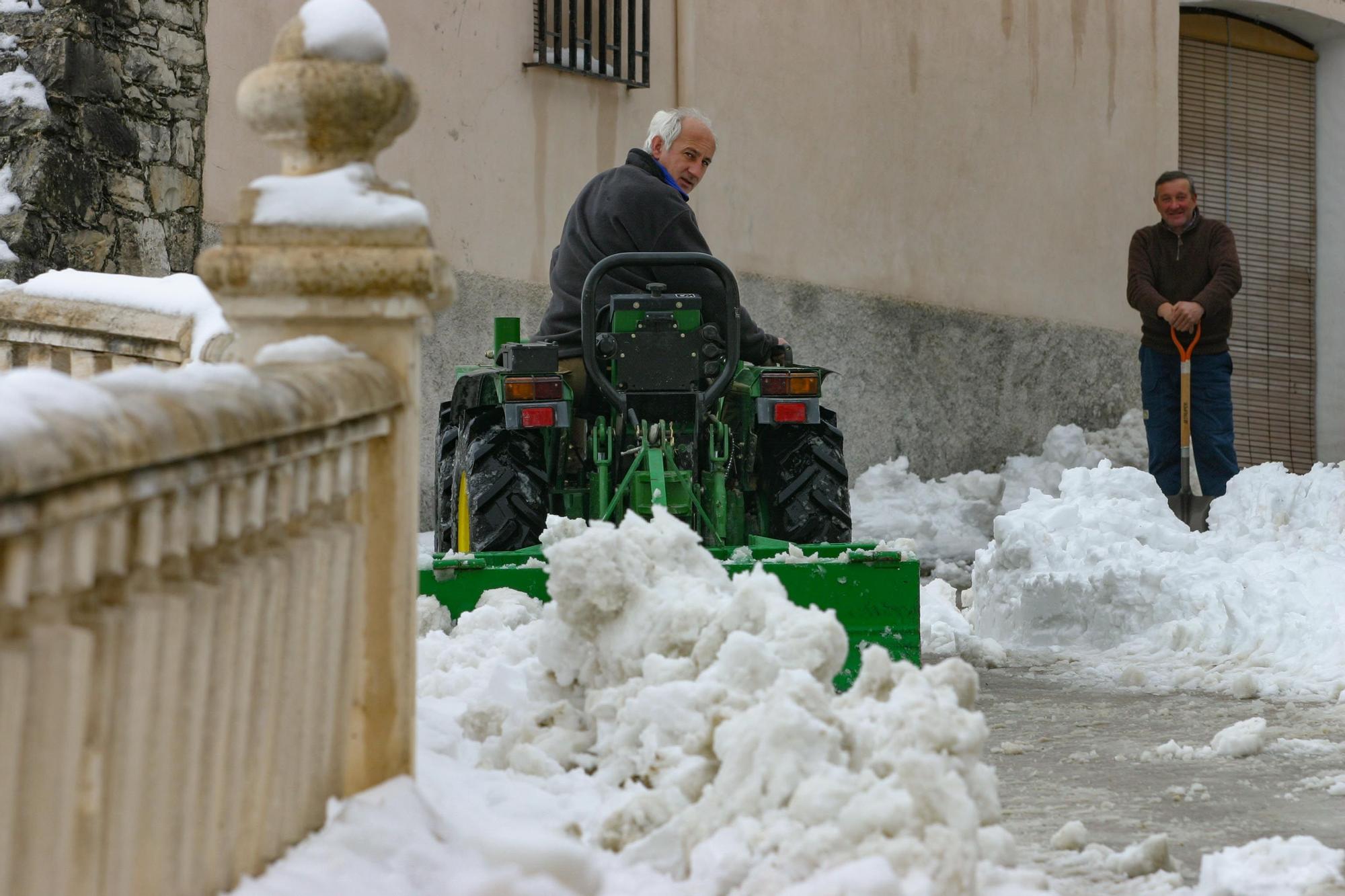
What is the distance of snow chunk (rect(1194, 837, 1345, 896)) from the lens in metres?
2.96

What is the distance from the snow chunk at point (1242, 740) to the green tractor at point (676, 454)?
0.81 metres

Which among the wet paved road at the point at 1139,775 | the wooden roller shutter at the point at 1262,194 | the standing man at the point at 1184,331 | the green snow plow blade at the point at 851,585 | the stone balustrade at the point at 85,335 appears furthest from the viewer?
the wooden roller shutter at the point at 1262,194

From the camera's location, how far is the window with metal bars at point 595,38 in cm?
1011

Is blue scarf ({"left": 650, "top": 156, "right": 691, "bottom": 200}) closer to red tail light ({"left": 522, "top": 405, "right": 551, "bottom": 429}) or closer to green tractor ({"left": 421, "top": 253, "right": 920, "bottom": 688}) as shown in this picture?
green tractor ({"left": 421, "top": 253, "right": 920, "bottom": 688})

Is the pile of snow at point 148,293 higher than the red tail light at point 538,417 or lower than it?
higher

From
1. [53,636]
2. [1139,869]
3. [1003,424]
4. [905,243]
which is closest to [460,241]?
[905,243]

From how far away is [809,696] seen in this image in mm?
2875

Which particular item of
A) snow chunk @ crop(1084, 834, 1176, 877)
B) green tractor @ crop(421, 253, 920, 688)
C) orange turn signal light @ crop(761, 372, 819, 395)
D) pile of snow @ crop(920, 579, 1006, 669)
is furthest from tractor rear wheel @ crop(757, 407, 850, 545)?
snow chunk @ crop(1084, 834, 1176, 877)

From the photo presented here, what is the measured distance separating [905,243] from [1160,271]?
3091 mm

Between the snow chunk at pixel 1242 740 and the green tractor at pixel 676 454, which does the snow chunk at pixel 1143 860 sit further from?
the green tractor at pixel 676 454

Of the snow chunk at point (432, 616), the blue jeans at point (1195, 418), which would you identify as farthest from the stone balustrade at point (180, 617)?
the blue jeans at point (1195, 418)

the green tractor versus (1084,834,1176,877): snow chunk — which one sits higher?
the green tractor

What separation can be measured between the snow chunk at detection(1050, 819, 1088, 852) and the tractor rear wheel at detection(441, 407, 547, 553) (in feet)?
7.90

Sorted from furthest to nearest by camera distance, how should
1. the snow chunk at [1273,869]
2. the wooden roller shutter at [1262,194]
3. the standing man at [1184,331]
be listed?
the wooden roller shutter at [1262,194] < the standing man at [1184,331] < the snow chunk at [1273,869]
